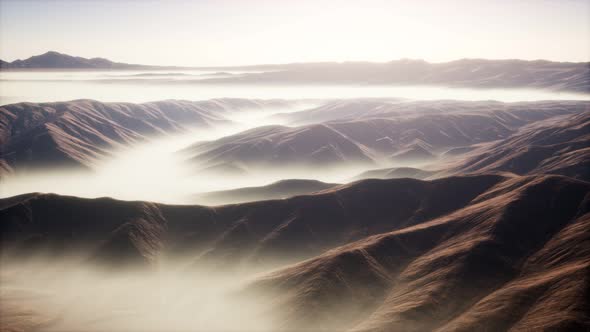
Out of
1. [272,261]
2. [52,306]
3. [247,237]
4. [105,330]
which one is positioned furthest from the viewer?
[247,237]

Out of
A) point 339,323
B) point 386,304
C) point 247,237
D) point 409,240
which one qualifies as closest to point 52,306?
point 247,237

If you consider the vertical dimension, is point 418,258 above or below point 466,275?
below

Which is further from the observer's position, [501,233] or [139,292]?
[139,292]

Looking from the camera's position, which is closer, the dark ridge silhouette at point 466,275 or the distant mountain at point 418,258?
the dark ridge silhouette at point 466,275

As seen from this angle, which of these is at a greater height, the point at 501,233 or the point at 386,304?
the point at 501,233

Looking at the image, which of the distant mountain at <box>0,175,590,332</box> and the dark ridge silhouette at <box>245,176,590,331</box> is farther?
the distant mountain at <box>0,175,590,332</box>

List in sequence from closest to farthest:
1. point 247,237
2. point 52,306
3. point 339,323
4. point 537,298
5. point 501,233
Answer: point 537,298
point 339,323
point 501,233
point 52,306
point 247,237

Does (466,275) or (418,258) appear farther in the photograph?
(418,258)

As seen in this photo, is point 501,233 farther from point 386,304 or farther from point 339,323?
point 339,323
